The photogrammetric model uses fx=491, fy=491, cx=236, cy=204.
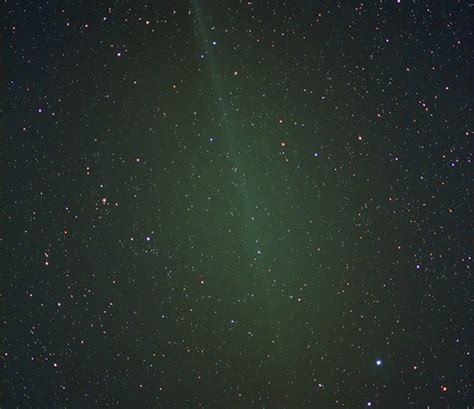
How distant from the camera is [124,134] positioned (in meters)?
0.40

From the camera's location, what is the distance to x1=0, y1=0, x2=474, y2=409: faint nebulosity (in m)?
0.39

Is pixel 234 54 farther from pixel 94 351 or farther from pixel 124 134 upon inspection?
pixel 94 351

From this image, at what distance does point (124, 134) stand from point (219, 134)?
8 centimetres

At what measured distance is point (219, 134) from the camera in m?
0.40

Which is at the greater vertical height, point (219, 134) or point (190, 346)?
point (219, 134)

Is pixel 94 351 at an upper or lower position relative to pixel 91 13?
lower

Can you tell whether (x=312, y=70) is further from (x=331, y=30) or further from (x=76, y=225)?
(x=76, y=225)

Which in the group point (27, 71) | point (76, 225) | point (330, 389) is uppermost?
point (27, 71)

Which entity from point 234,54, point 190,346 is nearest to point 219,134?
point 234,54

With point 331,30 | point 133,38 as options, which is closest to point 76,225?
point 133,38

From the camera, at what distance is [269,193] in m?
0.40

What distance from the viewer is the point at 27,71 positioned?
0.42m

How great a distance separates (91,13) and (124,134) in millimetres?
102

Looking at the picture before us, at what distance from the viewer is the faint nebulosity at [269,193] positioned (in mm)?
394
